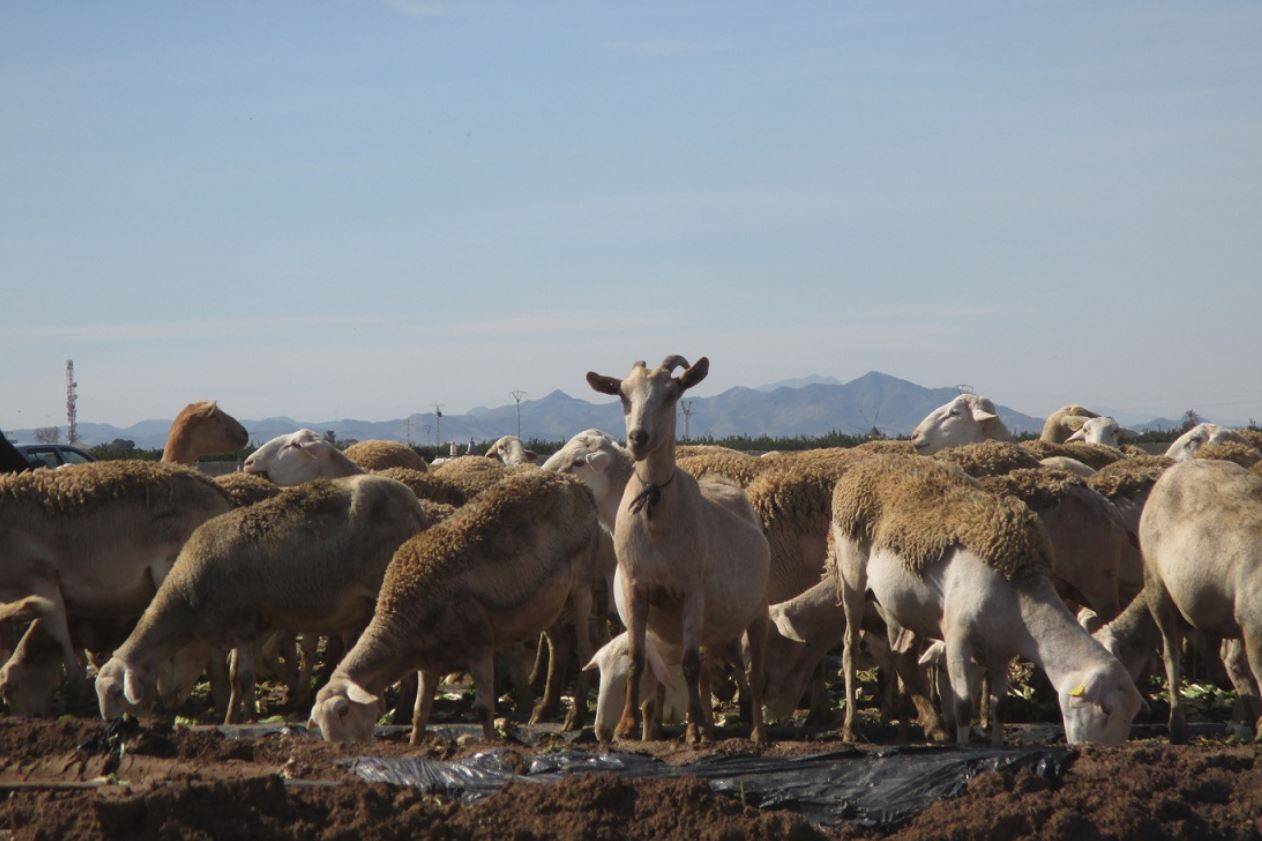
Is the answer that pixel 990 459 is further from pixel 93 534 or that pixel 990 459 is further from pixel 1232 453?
pixel 93 534

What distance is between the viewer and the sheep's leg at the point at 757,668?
11.3 meters

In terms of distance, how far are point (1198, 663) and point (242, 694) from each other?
27.6ft

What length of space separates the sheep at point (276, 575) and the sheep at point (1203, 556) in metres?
5.67

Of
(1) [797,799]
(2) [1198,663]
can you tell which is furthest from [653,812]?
(2) [1198,663]

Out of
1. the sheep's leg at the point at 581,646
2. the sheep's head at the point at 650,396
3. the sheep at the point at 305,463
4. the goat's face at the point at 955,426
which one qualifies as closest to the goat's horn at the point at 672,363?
the sheep's head at the point at 650,396

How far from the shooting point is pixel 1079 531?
12.9m

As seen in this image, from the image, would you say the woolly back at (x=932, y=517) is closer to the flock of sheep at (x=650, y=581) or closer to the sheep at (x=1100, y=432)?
the flock of sheep at (x=650, y=581)

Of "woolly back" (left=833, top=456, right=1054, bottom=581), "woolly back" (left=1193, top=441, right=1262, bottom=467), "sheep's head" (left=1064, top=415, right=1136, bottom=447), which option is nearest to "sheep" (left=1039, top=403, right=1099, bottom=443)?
"sheep's head" (left=1064, top=415, right=1136, bottom=447)

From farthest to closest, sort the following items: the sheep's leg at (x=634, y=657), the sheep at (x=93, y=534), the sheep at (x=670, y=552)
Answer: the sheep at (x=93, y=534) < the sheep's leg at (x=634, y=657) < the sheep at (x=670, y=552)

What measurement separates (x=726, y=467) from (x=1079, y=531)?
3713mm

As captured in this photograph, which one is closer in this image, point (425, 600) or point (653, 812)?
point (653, 812)

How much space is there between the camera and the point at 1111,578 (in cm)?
1320

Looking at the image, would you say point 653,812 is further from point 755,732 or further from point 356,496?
point 356,496

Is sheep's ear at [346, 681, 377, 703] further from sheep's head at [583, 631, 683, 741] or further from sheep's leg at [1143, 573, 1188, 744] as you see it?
sheep's leg at [1143, 573, 1188, 744]
